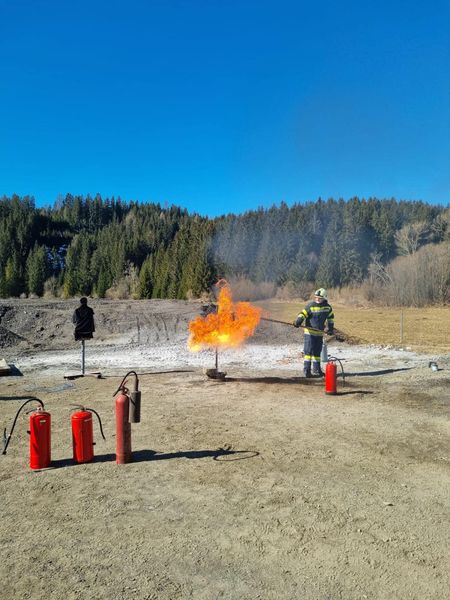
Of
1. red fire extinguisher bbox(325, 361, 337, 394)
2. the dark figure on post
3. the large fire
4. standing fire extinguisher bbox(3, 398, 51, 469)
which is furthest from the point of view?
the large fire

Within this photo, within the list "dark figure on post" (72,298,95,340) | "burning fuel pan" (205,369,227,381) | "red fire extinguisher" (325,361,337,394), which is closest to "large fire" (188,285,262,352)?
"burning fuel pan" (205,369,227,381)

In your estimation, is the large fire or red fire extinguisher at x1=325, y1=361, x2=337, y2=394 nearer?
red fire extinguisher at x1=325, y1=361, x2=337, y2=394

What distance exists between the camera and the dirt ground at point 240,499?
3516 mm

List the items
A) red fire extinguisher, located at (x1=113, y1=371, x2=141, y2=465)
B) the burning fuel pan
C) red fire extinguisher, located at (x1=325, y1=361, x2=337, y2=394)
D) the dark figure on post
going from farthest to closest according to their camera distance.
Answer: the dark figure on post
the burning fuel pan
red fire extinguisher, located at (x1=325, y1=361, x2=337, y2=394)
red fire extinguisher, located at (x1=113, y1=371, x2=141, y2=465)

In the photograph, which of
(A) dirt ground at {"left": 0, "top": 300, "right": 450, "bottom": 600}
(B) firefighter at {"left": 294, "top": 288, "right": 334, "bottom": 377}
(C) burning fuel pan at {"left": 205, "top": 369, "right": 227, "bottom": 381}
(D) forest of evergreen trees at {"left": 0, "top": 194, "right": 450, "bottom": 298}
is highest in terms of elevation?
(D) forest of evergreen trees at {"left": 0, "top": 194, "right": 450, "bottom": 298}

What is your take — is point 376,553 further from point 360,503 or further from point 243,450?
point 243,450

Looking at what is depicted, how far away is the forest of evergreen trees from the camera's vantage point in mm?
67562

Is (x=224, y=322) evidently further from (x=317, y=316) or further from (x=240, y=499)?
(x=240, y=499)

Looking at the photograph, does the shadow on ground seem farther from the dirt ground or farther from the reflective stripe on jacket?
the reflective stripe on jacket

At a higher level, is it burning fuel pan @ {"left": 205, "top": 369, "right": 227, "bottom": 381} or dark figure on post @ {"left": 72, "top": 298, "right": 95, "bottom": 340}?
dark figure on post @ {"left": 72, "top": 298, "right": 95, "bottom": 340}

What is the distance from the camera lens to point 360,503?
471 cm

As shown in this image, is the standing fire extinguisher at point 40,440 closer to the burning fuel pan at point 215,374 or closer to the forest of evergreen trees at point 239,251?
the burning fuel pan at point 215,374

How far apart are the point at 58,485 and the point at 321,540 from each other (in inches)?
120

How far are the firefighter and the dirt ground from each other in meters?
1.56
